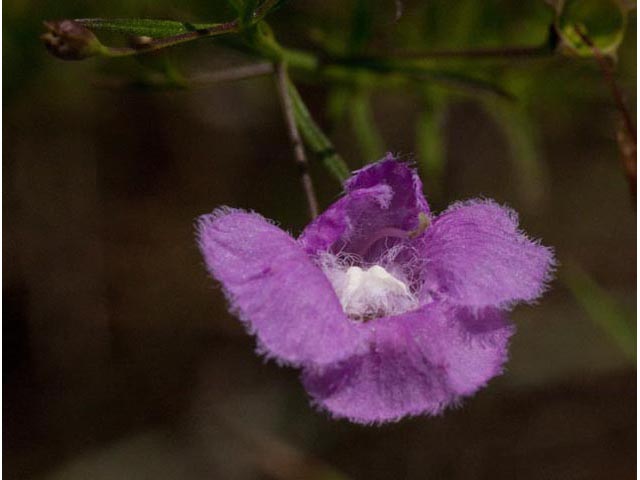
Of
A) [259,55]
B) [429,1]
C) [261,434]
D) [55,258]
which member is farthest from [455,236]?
[55,258]

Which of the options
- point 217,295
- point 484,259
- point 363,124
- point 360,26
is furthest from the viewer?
point 217,295

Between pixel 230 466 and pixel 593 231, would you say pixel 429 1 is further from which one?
pixel 230 466

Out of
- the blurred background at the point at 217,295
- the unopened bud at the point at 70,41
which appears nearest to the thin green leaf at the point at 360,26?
the blurred background at the point at 217,295

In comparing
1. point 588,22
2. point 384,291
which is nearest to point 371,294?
point 384,291

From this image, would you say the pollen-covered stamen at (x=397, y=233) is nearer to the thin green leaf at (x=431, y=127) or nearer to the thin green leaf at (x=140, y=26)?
the thin green leaf at (x=140, y=26)

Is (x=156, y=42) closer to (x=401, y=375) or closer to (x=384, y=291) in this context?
(x=384, y=291)

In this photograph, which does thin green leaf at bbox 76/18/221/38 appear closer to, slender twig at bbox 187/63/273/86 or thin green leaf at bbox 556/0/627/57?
slender twig at bbox 187/63/273/86
